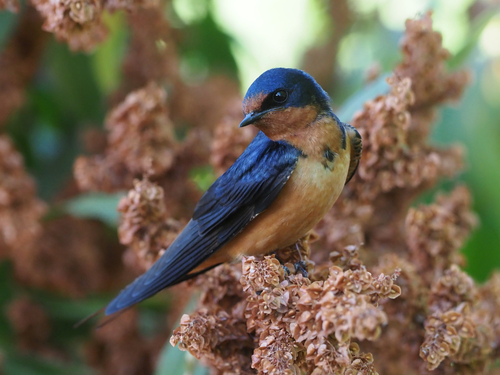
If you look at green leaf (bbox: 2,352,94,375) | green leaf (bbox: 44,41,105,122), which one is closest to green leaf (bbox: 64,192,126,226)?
green leaf (bbox: 2,352,94,375)

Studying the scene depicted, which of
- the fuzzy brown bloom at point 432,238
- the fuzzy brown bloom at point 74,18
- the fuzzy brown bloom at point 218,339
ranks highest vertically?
the fuzzy brown bloom at point 74,18

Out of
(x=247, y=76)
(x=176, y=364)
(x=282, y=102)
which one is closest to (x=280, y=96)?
(x=282, y=102)

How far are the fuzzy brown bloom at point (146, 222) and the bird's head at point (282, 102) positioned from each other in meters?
0.19

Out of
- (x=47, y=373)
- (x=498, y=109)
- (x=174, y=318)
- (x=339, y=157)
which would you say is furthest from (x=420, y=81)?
(x=47, y=373)

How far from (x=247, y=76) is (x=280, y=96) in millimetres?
1232

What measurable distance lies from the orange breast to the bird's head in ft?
0.20

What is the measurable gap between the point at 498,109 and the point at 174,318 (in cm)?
127

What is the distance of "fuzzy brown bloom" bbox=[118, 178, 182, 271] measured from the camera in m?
0.82

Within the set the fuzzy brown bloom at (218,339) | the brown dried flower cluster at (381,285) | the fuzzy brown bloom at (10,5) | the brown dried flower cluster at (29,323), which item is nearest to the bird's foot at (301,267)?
the brown dried flower cluster at (381,285)

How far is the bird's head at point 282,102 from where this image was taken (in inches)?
30.1

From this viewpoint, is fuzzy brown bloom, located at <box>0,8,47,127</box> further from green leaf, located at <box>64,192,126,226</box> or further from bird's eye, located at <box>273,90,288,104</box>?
bird's eye, located at <box>273,90,288,104</box>

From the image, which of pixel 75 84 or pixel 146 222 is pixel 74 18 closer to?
pixel 146 222

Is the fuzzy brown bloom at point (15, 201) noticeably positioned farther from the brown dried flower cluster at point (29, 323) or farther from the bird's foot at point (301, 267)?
the bird's foot at point (301, 267)

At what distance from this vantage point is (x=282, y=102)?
2.59ft
